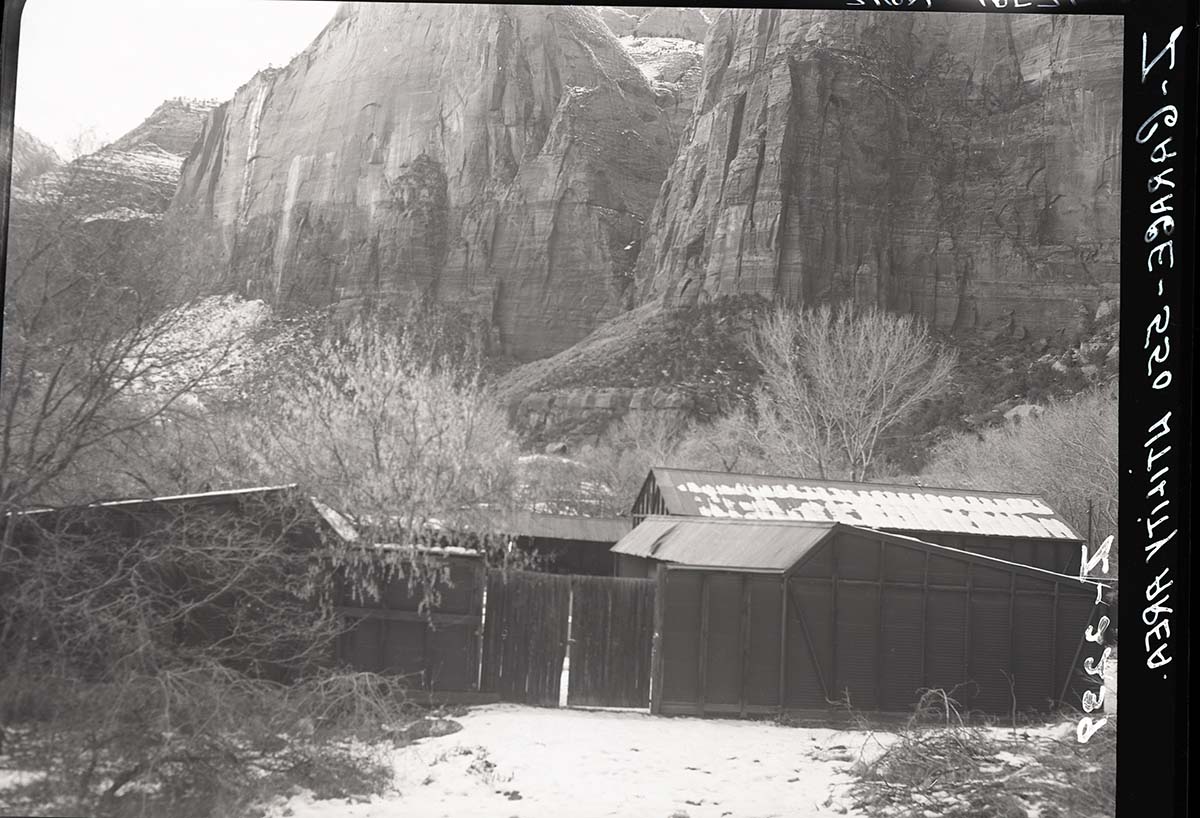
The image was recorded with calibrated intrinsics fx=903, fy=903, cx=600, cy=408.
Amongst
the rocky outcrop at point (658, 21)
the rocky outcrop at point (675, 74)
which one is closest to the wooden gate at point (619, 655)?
the rocky outcrop at point (675, 74)

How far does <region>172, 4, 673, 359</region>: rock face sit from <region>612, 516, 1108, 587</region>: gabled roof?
1215 mm

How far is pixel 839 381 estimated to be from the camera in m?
5.05

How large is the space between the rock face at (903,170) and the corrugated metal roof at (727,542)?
1297 millimetres

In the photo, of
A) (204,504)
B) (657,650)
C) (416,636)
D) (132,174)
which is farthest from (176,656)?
(132,174)

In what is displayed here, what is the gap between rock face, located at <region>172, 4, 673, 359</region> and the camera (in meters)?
5.05

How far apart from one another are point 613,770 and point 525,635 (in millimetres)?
819

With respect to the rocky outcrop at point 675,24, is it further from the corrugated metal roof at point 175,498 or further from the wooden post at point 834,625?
the corrugated metal roof at point 175,498

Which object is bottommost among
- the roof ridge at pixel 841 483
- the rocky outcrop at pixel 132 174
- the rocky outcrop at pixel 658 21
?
the roof ridge at pixel 841 483

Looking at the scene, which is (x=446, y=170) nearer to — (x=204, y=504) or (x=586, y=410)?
(x=586, y=410)

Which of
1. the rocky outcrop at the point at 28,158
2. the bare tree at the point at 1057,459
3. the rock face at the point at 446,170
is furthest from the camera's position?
the rock face at the point at 446,170

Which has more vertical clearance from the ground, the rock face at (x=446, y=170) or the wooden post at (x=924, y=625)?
the rock face at (x=446, y=170)

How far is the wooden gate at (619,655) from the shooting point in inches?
187

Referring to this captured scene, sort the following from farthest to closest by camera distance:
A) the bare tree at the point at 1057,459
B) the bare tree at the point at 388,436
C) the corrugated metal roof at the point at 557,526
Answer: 1. the corrugated metal roof at the point at 557,526
2. the bare tree at the point at 388,436
3. the bare tree at the point at 1057,459

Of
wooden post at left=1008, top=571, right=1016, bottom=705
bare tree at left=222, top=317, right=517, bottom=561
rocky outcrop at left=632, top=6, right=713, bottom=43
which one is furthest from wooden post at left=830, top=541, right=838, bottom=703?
rocky outcrop at left=632, top=6, right=713, bottom=43
